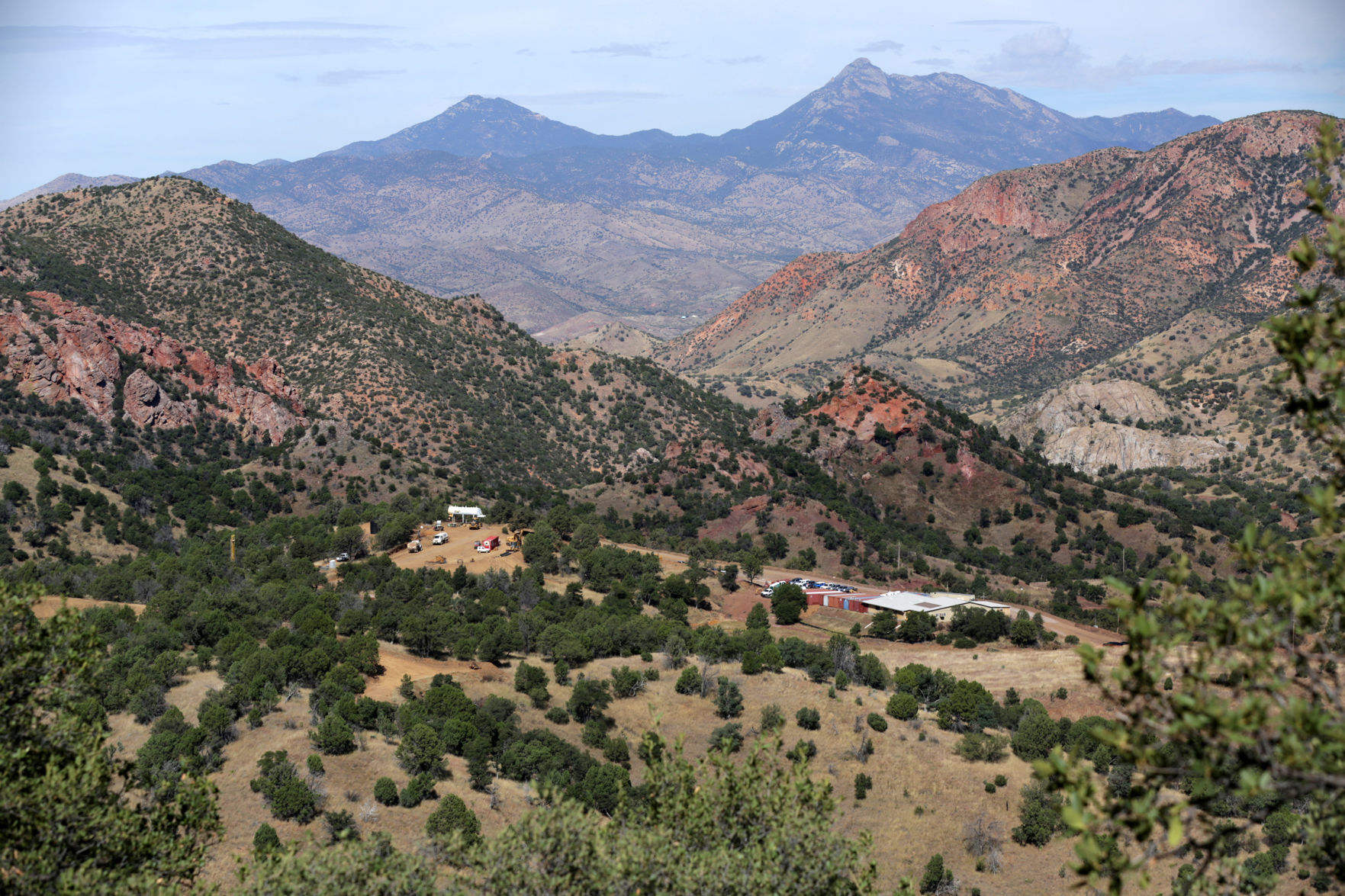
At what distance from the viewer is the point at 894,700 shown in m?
52.3

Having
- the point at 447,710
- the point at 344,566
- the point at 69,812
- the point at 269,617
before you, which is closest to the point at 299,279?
the point at 344,566

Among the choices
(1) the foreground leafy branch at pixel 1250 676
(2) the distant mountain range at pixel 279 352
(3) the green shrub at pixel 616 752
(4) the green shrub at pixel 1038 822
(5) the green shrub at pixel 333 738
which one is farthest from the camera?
(2) the distant mountain range at pixel 279 352

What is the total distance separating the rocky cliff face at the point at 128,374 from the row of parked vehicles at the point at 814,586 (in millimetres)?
57429

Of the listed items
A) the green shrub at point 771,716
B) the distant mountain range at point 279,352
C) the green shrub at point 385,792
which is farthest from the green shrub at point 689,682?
the distant mountain range at point 279,352

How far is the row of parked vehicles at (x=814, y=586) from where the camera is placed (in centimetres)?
7725

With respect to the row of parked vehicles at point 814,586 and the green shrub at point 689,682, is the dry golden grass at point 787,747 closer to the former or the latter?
the green shrub at point 689,682

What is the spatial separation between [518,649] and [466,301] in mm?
101796

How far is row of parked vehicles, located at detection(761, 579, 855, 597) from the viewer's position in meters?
77.2

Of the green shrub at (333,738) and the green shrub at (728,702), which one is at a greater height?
the green shrub at (333,738)

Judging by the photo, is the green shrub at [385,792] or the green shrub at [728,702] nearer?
the green shrub at [385,792]

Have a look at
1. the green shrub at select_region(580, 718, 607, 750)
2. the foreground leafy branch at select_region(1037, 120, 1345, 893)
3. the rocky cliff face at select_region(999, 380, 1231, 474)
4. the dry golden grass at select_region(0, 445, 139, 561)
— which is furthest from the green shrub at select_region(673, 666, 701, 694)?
the rocky cliff face at select_region(999, 380, 1231, 474)

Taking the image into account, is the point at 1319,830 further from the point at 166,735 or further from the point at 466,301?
the point at 466,301

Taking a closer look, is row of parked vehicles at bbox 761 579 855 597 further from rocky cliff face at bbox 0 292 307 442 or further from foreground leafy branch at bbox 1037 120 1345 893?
foreground leafy branch at bbox 1037 120 1345 893

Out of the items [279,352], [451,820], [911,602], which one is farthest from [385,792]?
[279,352]
